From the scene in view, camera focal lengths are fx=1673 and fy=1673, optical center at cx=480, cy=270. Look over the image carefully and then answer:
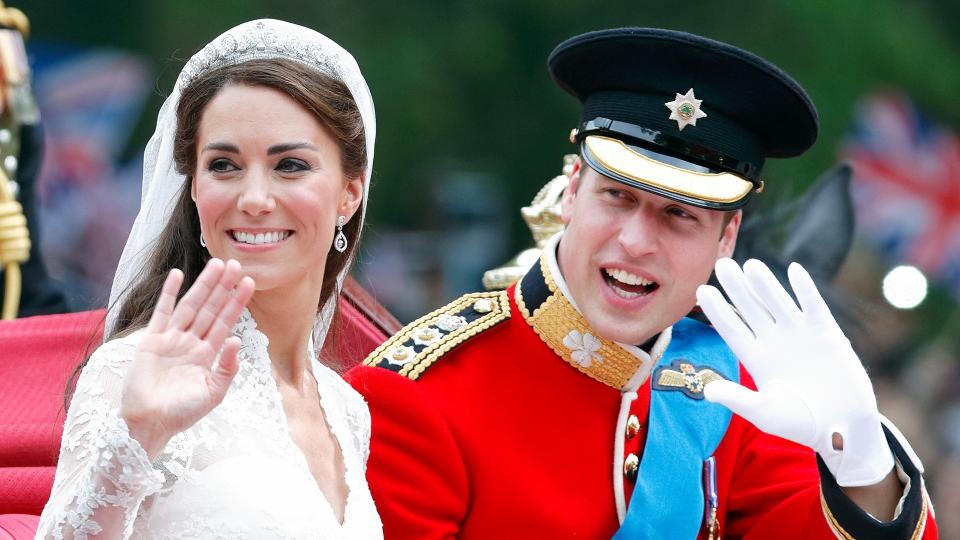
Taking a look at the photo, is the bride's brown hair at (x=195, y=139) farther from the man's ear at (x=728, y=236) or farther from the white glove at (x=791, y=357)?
the man's ear at (x=728, y=236)

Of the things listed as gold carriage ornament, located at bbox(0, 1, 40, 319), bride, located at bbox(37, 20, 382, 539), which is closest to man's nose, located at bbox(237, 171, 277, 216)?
bride, located at bbox(37, 20, 382, 539)

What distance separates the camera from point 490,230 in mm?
7660

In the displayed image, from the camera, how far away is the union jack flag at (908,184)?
8062mm

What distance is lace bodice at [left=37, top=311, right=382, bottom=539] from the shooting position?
205cm

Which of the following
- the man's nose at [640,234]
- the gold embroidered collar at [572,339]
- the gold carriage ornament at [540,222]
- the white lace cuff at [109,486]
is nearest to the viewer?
the white lace cuff at [109,486]

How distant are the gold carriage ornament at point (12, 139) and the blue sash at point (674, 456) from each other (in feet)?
6.17

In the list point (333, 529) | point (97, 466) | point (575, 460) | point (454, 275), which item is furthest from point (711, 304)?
point (454, 275)

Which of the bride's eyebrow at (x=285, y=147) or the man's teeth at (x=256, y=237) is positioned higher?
the bride's eyebrow at (x=285, y=147)

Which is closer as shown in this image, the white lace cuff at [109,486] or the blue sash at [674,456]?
the white lace cuff at [109,486]

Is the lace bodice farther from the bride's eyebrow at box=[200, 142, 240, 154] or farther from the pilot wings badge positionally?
the pilot wings badge

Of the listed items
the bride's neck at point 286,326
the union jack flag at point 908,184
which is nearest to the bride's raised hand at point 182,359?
the bride's neck at point 286,326

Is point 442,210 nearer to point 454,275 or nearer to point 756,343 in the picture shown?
point 454,275

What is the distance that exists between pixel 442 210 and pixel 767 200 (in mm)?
3438

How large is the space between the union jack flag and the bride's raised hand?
6224mm
